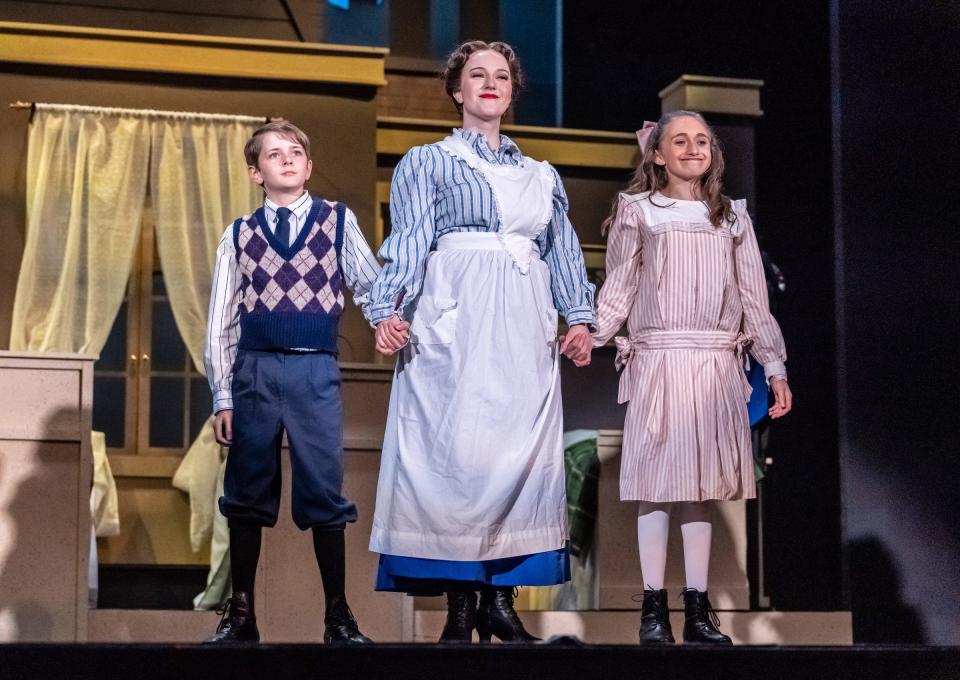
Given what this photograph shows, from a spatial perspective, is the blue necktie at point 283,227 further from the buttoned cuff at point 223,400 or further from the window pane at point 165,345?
the window pane at point 165,345

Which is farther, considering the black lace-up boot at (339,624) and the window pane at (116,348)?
the window pane at (116,348)

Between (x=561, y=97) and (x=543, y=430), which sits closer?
(x=543, y=430)

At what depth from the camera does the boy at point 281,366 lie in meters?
3.52

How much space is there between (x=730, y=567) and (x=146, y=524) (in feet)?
11.0

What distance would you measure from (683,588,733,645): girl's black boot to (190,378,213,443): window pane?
4.49m

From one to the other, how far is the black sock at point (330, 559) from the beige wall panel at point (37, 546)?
1247 millimetres

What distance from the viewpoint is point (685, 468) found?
3.70 metres

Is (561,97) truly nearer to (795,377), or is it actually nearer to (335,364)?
(795,377)

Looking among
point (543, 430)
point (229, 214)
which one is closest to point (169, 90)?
point (229, 214)

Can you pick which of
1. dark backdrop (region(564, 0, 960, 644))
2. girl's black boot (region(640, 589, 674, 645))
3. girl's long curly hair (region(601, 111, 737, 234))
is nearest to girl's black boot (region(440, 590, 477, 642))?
girl's black boot (region(640, 589, 674, 645))

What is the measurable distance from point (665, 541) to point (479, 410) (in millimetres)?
603

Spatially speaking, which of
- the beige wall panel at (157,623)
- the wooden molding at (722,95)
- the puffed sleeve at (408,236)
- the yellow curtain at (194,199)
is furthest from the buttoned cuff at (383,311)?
the yellow curtain at (194,199)

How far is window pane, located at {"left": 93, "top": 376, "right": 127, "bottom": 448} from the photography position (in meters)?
7.67

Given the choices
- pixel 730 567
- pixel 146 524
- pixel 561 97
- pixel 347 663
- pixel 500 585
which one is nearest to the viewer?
pixel 347 663
